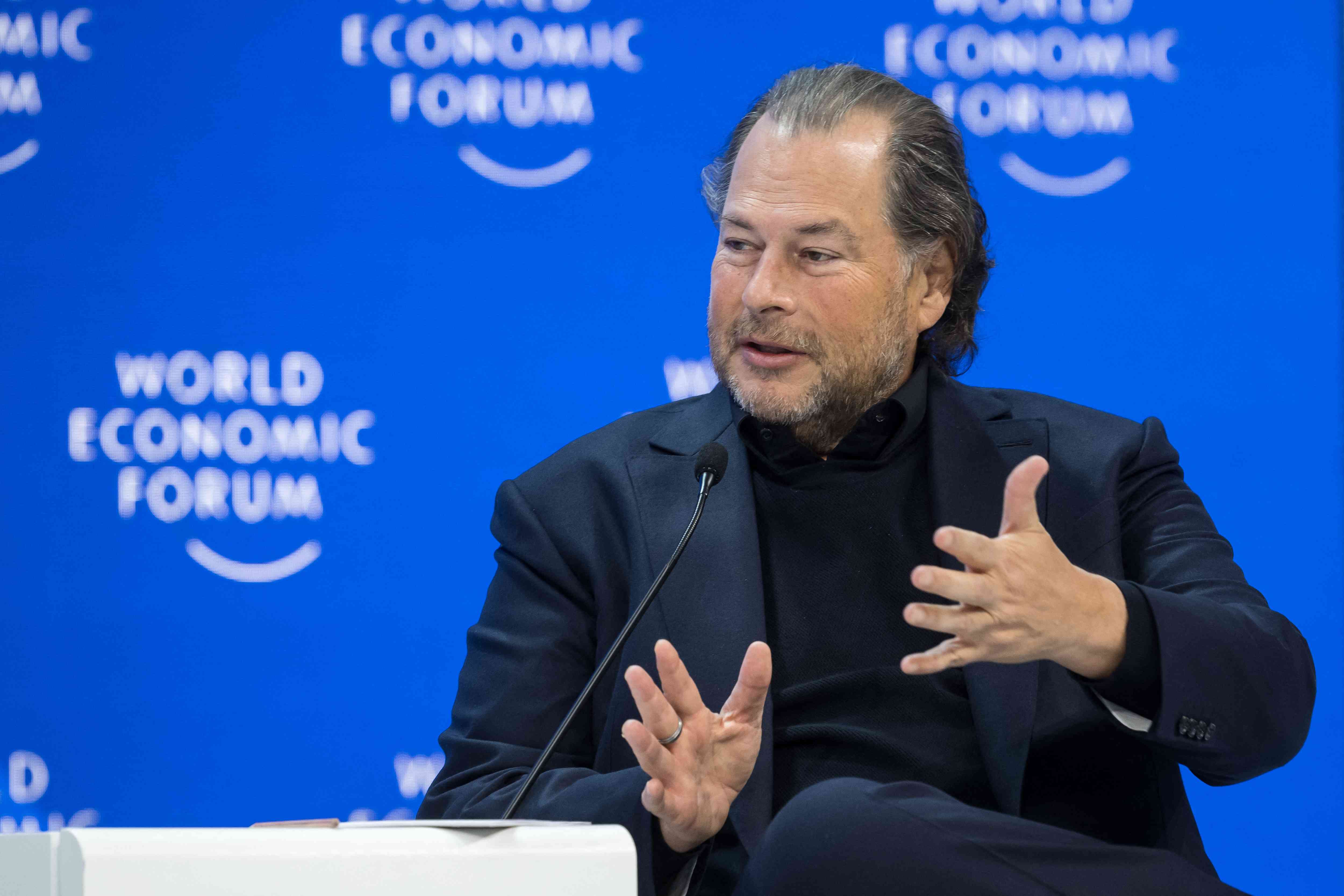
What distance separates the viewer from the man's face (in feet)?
5.43

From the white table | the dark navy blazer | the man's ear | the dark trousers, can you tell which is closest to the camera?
the white table

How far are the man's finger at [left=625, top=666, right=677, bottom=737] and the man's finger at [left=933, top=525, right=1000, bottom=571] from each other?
11.2 inches

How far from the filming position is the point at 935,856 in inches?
37.1

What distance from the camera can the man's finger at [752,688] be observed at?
1.16 meters

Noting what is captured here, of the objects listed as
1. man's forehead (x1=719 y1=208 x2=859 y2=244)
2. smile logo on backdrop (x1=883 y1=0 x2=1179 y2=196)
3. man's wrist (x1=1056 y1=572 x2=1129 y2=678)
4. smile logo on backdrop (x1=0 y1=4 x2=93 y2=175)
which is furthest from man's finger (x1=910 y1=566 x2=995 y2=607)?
smile logo on backdrop (x1=0 y1=4 x2=93 y2=175)

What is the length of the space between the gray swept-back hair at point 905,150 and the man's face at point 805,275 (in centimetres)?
2

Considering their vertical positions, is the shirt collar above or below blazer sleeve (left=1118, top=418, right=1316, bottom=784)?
above

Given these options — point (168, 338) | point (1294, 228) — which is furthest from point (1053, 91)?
point (168, 338)

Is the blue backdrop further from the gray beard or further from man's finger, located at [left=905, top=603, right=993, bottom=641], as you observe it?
man's finger, located at [left=905, top=603, right=993, bottom=641]

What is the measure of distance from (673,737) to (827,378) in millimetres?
A: 649

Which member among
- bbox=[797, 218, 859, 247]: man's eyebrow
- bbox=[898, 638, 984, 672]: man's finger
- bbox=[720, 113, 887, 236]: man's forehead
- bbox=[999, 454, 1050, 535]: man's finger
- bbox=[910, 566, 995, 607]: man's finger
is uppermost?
bbox=[720, 113, 887, 236]: man's forehead

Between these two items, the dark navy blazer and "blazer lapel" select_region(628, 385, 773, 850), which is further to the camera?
"blazer lapel" select_region(628, 385, 773, 850)

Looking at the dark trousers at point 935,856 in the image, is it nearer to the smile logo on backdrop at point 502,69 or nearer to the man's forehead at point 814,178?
the man's forehead at point 814,178

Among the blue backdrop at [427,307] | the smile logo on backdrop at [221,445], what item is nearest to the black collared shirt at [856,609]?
the blue backdrop at [427,307]
